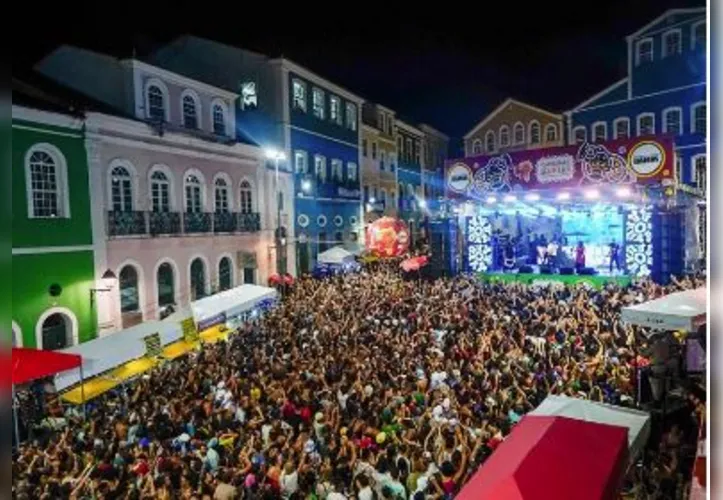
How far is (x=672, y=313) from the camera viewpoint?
6.74 m

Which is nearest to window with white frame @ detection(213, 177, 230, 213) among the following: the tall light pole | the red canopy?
the tall light pole

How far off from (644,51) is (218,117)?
1355 cm

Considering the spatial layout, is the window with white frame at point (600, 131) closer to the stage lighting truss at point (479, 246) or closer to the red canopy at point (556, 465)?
the stage lighting truss at point (479, 246)

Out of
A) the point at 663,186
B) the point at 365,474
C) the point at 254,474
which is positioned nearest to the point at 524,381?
the point at 365,474

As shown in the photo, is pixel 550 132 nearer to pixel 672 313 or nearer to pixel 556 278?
pixel 556 278

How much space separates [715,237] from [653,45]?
19491 mm

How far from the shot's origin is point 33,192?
32.9 ft

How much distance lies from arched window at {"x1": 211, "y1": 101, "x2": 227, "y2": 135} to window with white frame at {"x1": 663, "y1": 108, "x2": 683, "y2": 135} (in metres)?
13.4

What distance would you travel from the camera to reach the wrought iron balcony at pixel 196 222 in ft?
44.7

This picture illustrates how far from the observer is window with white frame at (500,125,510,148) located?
24734mm

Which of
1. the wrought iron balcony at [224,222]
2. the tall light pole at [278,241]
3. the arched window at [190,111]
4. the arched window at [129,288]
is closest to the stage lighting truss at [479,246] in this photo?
the tall light pole at [278,241]

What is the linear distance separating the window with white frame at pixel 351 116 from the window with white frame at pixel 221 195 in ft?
29.7

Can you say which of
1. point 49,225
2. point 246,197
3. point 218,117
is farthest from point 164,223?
point 218,117

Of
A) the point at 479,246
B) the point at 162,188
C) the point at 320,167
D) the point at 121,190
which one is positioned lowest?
the point at 479,246
